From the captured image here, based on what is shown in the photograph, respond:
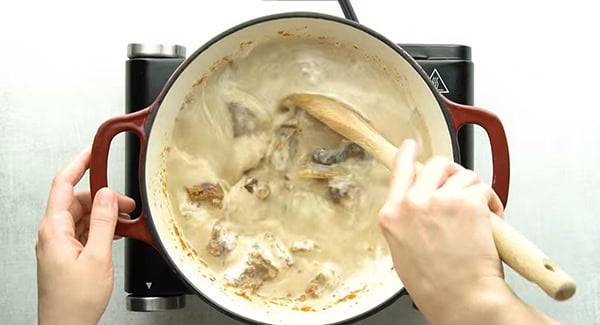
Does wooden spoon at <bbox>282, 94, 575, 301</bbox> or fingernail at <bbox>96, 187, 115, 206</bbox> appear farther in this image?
fingernail at <bbox>96, 187, 115, 206</bbox>

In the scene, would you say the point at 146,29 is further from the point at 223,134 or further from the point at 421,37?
the point at 421,37

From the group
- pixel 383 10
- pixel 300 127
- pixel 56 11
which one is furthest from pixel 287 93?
pixel 56 11

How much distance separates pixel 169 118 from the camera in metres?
0.71

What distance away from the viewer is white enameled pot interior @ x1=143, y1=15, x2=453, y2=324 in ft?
2.22

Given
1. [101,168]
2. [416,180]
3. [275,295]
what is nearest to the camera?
[416,180]

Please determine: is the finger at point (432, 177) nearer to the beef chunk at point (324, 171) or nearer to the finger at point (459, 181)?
the finger at point (459, 181)

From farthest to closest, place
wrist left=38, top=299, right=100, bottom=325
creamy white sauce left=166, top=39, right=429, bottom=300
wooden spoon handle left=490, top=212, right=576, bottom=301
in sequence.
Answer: creamy white sauce left=166, top=39, right=429, bottom=300
wrist left=38, top=299, right=100, bottom=325
wooden spoon handle left=490, top=212, right=576, bottom=301

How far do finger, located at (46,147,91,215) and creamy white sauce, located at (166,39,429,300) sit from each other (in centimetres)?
9

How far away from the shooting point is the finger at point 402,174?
53 centimetres

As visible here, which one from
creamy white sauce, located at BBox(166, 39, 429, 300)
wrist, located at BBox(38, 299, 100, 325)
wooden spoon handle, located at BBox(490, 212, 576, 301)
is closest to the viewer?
wooden spoon handle, located at BBox(490, 212, 576, 301)

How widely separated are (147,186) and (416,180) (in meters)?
0.26

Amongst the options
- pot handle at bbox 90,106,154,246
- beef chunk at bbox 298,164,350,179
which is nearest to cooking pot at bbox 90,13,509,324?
pot handle at bbox 90,106,154,246

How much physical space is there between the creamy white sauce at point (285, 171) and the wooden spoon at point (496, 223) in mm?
16

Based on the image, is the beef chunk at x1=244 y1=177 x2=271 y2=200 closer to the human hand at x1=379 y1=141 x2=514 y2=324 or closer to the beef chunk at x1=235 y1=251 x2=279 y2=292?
the beef chunk at x1=235 y1=251 x2=279 y2=292
